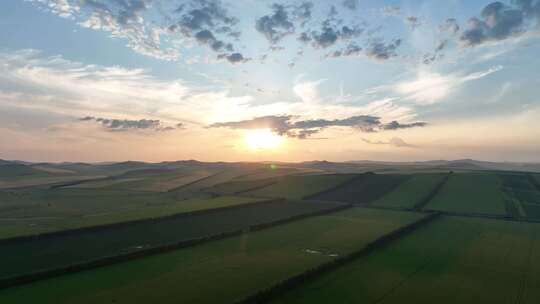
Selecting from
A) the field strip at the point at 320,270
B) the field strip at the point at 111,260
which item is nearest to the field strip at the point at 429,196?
the field strip at the point at 320,270

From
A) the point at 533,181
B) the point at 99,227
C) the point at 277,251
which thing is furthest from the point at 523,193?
the point at 99,227

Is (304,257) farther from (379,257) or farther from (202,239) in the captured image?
(202,239)

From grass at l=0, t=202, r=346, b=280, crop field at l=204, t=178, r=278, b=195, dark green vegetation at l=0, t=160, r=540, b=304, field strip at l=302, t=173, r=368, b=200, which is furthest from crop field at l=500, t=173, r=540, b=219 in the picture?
crop field at l=204, t=178, r=278, b=195

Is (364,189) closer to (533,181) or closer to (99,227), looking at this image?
(533,181)

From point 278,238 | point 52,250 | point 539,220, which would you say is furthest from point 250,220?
point 539,220

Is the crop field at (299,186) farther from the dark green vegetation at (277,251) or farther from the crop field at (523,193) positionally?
the crop field at (523,193)

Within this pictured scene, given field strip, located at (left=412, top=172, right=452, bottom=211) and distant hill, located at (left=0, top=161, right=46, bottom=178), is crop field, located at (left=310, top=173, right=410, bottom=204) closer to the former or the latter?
field strip, located at (left=412, top=172, right=452, bottom=211)
